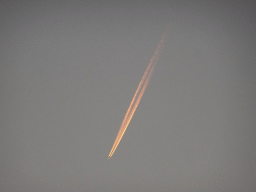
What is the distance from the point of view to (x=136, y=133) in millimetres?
1912

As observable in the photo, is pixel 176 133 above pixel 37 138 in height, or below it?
above

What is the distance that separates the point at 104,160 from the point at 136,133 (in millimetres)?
387

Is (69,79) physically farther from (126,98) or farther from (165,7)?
(165,7)

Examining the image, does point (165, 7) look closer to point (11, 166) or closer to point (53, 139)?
point (53, 139)

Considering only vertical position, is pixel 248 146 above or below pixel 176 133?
above

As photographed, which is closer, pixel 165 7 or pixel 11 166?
pixel 11 166

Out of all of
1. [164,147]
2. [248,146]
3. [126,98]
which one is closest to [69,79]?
[126,98]

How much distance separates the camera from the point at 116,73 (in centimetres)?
193

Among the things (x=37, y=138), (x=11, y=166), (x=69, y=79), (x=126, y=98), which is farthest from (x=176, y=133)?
(x=11, y=166)

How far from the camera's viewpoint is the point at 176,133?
1918mm

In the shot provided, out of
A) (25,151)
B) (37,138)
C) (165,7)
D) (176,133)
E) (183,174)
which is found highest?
(165,7)

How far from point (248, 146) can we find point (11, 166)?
86.7 inches

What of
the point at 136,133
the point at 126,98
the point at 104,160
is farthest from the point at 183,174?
the point at 126,98

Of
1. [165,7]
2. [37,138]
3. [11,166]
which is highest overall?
[165,7]
